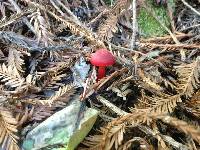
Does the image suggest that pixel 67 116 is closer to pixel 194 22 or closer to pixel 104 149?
pixel 104 149

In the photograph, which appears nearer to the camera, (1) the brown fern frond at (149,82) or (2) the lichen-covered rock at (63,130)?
(2) the lichen-covered rock at (63,130)

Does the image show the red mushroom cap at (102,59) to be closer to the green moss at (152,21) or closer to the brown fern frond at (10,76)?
the brown fern frond at (10,76)

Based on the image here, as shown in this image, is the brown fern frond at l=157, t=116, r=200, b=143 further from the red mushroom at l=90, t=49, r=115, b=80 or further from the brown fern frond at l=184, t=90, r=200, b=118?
the red mushroom at l=90, t=49, r=115, b=80

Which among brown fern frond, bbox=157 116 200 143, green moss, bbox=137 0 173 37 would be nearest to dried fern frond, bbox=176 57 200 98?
brown fern frond, bbox=157 116 200 143

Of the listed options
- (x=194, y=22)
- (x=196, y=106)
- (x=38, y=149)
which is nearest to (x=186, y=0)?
(x=194, y=22)

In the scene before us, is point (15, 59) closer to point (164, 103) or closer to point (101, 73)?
point (101, 73)

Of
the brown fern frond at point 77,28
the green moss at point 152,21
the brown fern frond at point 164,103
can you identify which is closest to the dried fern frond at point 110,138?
the brown fern frond at point 164,103
